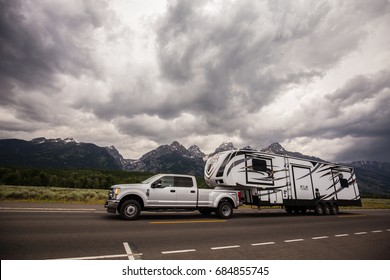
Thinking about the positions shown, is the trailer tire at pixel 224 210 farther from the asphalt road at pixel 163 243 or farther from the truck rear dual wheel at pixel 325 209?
the truck rear dual wheel at pixel 325 209

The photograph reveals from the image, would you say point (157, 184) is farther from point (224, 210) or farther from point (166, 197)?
point (224, 210)

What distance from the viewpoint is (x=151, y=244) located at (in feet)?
20.8

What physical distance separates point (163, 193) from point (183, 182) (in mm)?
1343

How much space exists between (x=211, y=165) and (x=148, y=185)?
5.61m

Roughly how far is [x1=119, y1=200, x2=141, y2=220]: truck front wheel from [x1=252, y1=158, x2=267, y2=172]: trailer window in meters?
8.01

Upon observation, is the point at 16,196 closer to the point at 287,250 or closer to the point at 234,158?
the point at 234,158

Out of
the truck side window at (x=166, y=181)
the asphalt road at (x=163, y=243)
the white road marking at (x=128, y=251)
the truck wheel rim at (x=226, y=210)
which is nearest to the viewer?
the white road marking at (x=128, y=251)

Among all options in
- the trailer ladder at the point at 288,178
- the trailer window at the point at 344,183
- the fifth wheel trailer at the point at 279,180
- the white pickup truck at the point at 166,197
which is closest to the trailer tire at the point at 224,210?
the white pickup truck at the point at 166,197

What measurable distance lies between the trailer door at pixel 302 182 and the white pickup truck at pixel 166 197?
5600mm

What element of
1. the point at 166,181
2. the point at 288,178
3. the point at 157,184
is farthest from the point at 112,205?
the point at 288,178

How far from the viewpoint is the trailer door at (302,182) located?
640 inches

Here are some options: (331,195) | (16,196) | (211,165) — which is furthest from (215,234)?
(16,196)

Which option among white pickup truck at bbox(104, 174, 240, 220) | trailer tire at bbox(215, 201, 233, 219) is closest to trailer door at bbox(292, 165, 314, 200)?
white pickup truck at bbox(104, 174, 240, 220)
